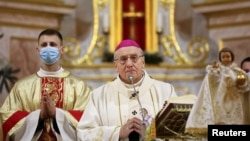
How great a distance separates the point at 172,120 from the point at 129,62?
0.81 m

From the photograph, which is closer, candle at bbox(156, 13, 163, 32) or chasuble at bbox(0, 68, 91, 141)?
chasuble at bbox(0, 68, 91, 141)

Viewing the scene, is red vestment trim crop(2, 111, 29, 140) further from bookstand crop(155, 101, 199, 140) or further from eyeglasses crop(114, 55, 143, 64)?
bookstand crop(155, 101, 199, 140)

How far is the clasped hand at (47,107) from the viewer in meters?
5.84

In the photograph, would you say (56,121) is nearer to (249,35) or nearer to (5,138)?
(5,138)

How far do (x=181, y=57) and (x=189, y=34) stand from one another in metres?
0.42

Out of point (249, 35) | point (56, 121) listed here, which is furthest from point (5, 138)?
point (249, 35)

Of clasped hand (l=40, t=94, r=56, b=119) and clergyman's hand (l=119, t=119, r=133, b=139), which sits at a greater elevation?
clasped hand (l=40, t=94, r=56, b=119)

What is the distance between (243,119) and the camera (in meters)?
5.23

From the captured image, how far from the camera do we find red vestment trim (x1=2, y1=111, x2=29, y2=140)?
612 centimetres

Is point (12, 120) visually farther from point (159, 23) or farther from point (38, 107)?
point (159, 23)

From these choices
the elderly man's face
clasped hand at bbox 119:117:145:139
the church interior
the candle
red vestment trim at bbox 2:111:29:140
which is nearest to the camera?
clasped hand at bbox 119:117:145:139

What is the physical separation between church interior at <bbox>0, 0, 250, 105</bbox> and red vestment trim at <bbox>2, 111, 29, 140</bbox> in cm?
411

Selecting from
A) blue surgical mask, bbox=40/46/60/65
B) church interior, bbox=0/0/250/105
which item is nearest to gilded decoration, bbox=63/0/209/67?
church interior, bbox=0/0/250/105

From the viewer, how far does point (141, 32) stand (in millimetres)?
11031
